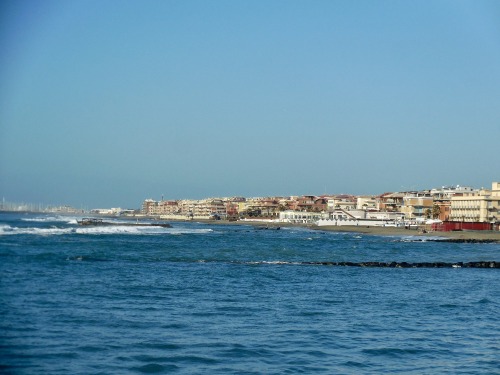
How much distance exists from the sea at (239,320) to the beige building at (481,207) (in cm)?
6859

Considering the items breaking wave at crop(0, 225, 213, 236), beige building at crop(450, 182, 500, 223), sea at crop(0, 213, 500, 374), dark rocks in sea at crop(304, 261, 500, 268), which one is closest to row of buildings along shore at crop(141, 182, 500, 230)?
beige building at crop(450, 182, 500, 223)

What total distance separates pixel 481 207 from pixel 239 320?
87028 millimetres

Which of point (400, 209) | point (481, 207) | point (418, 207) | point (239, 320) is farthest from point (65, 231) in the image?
point (400, 209)

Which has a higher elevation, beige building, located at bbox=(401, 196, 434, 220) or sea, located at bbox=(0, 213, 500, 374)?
beige building, located at bbox=(401, 196, 434, 220)

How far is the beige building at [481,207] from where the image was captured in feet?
327

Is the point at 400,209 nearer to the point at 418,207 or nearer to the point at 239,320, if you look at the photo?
the point at 418,207

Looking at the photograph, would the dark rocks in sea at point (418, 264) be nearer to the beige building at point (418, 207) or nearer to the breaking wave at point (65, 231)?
the breaking wave at point (65, 231)

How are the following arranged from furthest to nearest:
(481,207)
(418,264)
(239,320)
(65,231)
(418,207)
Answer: (418,207) < (481,207) < (65,231) < (418,264) < (239,320)

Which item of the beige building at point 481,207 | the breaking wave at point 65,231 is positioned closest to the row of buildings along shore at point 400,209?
the beige building at point 481,207

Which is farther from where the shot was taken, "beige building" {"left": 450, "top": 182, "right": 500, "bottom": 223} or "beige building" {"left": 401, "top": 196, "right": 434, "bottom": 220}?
"beige building" {"left": 401, "top": 196, "right": 434, "bottom": 220}

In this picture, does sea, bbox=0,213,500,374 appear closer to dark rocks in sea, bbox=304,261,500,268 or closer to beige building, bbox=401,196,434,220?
dark rocks in sea, bbox=304,261,500,268

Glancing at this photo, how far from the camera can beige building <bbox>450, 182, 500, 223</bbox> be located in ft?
327

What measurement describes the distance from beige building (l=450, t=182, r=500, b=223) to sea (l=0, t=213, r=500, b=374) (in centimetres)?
6859

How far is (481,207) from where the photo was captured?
328 ft
